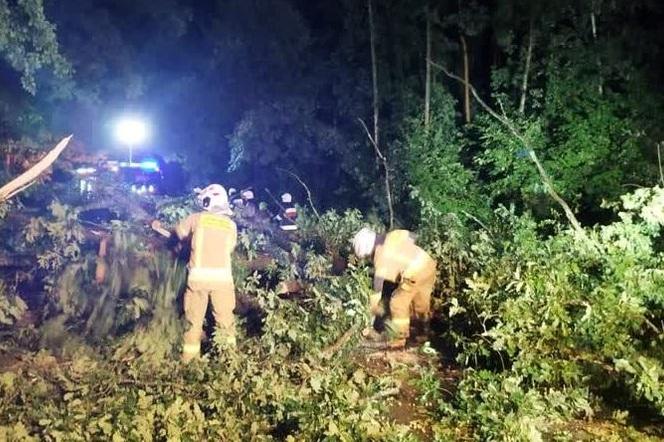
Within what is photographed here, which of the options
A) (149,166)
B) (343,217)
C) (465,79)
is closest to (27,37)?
(343,217)

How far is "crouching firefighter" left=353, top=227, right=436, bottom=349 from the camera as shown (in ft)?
19.4

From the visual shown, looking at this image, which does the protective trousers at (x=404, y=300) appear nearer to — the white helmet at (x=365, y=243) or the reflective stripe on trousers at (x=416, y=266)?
the reflective stripe on trousers at (x=416, y=266)

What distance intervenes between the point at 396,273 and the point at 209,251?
5.46ft

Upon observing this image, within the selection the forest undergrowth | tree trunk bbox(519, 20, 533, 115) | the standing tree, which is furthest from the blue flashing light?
tree trunk bbox(519, 20, 533, 115)

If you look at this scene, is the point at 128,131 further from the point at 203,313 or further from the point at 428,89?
the point at 203,313

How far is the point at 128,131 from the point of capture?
1756 cm

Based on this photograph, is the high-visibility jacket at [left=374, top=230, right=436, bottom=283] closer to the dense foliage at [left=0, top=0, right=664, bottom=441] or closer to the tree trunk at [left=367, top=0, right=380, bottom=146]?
the dense foliage at [left=0, top=0, right=664, bottom=441]

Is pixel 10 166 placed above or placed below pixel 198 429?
above

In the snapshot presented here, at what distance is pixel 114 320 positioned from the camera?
18.8 ft

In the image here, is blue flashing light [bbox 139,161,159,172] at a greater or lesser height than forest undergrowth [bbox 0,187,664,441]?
greater

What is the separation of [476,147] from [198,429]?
932 centimetres

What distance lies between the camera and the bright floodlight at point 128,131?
57.3ft

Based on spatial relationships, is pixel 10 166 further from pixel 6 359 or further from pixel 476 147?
pixel 476 147

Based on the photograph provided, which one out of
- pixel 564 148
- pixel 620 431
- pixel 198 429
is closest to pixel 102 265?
pixel 198 429
